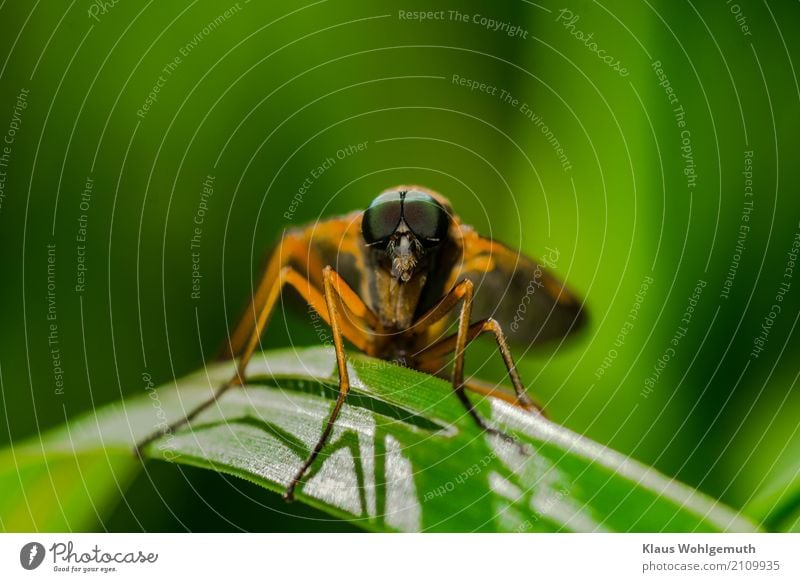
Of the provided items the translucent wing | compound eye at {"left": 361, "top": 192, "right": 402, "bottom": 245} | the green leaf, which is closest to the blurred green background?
the translucent wing

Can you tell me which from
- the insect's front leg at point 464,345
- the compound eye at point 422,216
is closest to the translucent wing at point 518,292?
the compound eye at point 422,216

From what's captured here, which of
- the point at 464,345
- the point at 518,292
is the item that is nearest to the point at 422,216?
the point at 464,345

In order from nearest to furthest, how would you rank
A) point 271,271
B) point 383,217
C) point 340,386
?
point 340,386
point 383,217
point 271,271

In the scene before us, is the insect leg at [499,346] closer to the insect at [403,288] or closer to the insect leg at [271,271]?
the insect at [403,288]

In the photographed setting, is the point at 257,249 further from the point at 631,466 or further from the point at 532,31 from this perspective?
the point at 631,466

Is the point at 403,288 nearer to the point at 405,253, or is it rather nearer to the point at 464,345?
the point at 405,253

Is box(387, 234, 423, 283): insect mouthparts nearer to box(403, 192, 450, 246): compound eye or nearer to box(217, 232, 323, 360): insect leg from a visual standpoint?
box(403, 192, 450, 246): compound eye
